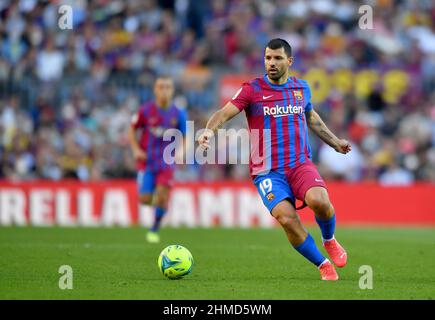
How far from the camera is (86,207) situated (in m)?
23.1

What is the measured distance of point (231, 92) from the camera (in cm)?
2470

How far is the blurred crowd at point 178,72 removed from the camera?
24.1 metres

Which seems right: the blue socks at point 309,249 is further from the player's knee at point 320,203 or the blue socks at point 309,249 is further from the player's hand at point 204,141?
the player's hand at point 204,141

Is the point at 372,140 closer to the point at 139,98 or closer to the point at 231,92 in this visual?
the point at 231,92

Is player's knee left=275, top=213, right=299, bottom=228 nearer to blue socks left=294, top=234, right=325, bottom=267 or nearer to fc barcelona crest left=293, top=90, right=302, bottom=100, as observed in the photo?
blue socks left=294, top=234, right=325, bottom=267

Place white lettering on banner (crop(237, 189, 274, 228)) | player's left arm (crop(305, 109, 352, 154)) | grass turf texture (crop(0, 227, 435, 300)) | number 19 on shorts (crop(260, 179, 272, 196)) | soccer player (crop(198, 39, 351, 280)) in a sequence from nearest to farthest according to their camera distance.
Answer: grass turf texture (crop(0, 227, 435, 300)) < soccer player (crop(198, 39, 351, 280)) < number 19 on shorts (crop(260, 179, 272, 196)) < player's left arm (crop(305, 109, 352, 154)) < white lettering on banner (crop(237, 189, 274, 228))

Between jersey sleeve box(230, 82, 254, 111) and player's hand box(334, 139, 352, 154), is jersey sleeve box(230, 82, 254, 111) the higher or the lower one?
the higher one

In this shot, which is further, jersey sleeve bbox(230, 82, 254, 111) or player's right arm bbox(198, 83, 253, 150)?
jersey sleeve bbox(230, 82, 254, 111)

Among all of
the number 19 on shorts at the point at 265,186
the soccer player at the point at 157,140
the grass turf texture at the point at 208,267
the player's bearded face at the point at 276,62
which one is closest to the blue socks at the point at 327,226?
the grass turf texture at the point at 208,267

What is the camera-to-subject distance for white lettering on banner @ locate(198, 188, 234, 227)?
23297 millimetres

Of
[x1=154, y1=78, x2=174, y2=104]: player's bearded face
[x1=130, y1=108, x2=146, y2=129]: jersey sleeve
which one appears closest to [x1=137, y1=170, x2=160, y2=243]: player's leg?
[x1=130, y1=108, x2=146, y2=129]: jersey sleeve

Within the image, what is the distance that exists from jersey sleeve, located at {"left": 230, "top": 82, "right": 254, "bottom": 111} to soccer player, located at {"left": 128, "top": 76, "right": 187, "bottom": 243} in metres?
6.64

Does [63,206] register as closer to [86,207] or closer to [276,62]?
[86,207]

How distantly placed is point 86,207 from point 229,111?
513 inches
